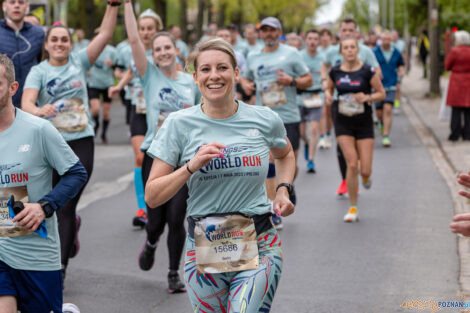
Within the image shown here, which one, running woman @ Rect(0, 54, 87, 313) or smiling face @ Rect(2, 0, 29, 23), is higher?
smiling face @ Rect(2, 0, 29, 23)

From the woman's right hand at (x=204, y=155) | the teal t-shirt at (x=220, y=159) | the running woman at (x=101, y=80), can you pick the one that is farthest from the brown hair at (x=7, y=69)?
the running woman at (x=101, y=80)

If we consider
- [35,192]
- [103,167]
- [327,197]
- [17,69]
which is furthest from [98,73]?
[35,192]

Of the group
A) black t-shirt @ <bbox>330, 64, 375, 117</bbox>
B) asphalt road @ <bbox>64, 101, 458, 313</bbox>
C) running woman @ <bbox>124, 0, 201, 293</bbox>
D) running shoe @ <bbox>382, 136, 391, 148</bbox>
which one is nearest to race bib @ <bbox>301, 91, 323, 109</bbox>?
asphalt road @ <bbox>64, 101, 458, 313</bbox>

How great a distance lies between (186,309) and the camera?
19.0 feet

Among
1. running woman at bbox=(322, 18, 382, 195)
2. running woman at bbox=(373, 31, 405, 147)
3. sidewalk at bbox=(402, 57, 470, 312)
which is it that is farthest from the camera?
running woman at bbox=(373, 31, 405, 147)

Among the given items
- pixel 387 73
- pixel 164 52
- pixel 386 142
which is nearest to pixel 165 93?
pixel 164 52

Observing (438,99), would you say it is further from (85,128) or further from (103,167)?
(85,128)

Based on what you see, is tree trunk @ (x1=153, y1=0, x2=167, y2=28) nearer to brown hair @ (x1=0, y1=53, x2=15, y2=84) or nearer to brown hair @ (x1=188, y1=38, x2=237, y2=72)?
brown hair @ (x1=0, y1=53, x2=15, y2=84)

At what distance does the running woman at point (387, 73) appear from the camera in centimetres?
1556

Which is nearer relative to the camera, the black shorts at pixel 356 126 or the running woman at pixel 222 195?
the running woman at pixel 222 195

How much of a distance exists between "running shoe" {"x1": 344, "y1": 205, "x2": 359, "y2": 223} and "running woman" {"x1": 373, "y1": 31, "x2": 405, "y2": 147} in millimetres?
6685

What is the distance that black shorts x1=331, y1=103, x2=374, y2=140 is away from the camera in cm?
900

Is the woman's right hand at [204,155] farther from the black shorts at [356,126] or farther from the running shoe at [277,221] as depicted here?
the black shorts at [356,126]

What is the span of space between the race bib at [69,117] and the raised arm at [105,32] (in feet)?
1.31
